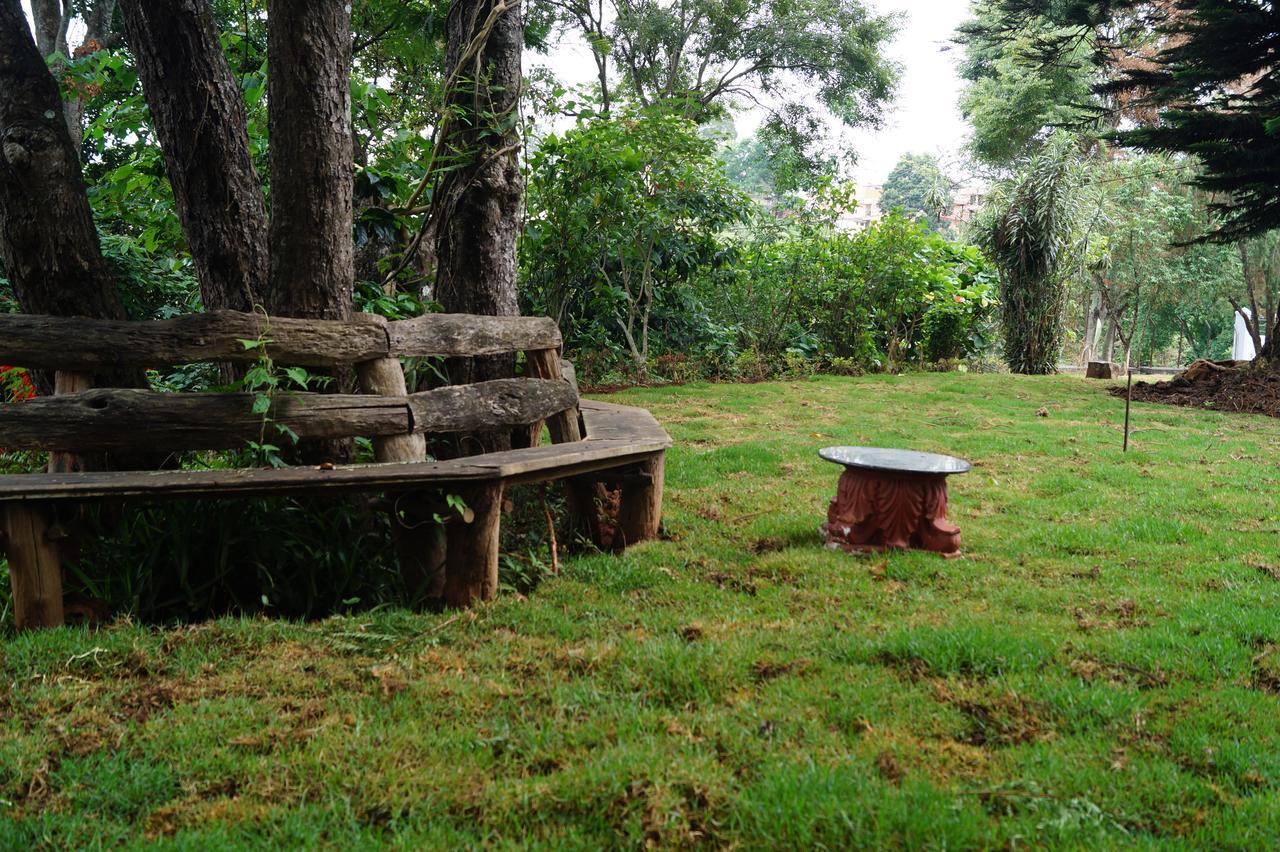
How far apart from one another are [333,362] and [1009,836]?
3014 mm

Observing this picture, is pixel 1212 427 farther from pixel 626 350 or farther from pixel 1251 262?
pixel 1251 262

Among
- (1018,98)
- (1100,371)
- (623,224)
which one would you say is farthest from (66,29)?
(1018,98)

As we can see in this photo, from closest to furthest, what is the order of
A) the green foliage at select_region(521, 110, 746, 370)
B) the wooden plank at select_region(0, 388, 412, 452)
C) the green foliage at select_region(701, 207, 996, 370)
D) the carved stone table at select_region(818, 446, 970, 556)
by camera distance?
the wooden plank at select_region(0, 388, 412, 452) → the carved stone table at select_region(818, 446, 970, 556) → the green foliage at select_region(521, 110, 746, 370) → the green foliage at select_region(701, 207, 996, 370)

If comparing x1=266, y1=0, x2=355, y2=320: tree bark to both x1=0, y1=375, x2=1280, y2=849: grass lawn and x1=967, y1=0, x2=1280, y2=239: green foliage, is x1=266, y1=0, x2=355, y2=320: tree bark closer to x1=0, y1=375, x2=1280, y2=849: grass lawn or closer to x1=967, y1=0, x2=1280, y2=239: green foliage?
x1=0, y1=375, x2=1280, y2=849: grass lawn

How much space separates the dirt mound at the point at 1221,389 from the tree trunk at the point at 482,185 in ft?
33.4

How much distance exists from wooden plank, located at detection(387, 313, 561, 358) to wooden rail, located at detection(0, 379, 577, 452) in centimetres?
24

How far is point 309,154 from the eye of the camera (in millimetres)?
3854

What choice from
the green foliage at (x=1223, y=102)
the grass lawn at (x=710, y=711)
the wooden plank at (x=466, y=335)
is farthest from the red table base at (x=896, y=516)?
the green foliage at (x=1223, y=102)

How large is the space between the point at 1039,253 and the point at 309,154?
1550 centimetres

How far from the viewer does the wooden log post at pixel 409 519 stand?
3588 mm

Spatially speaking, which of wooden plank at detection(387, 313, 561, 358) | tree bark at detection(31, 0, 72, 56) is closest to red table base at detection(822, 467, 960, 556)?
wooden plank at detection(387, 313, 561, 358)

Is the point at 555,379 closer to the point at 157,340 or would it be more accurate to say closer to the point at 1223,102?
the point at 157,340

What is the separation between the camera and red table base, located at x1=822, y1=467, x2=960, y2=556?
449cm

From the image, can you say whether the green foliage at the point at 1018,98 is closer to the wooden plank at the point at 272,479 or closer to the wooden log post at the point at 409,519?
the wooden log post at the point at 409,519
